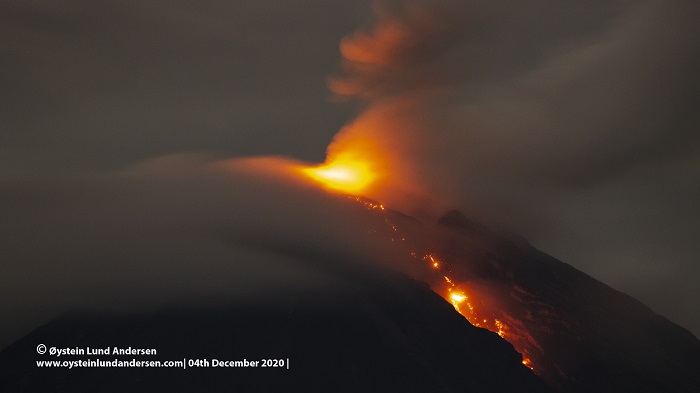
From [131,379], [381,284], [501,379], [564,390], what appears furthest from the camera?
[381,284]

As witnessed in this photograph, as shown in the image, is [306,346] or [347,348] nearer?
[347,348]

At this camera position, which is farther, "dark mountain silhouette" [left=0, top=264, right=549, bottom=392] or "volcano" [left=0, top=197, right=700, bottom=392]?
"volcano" [left=0, top=197, right=700, bottom=392]

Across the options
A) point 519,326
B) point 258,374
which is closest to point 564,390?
point 519,326

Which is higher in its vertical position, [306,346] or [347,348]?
[306,346]

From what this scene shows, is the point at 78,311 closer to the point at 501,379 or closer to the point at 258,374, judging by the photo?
the point at 258,374

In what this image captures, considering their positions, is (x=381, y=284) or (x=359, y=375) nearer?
(x=359, y=375)

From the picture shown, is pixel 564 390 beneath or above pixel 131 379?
beneath

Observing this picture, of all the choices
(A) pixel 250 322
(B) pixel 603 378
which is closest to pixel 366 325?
(A) pixel 250 322

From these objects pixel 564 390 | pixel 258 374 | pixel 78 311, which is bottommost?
pixel 564 390

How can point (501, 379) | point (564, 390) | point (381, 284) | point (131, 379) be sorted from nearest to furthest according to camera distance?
point (131, 379) < point (501, 379) < point (564, 390) < point (381, 284)

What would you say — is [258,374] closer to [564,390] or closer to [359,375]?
[359,375]

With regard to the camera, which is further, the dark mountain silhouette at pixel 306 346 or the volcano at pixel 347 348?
the volcano at pixel 347 348
